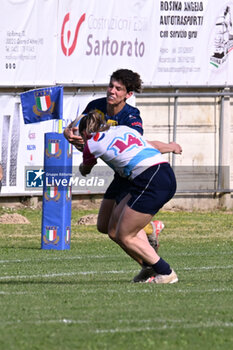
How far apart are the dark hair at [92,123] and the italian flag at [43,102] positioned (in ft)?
19.8

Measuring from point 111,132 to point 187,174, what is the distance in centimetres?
1467

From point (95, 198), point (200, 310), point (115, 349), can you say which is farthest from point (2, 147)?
point (115, 349)

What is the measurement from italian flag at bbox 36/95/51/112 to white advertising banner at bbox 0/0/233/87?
6.64m

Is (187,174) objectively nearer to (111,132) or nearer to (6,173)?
(6,173)

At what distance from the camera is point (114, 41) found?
75.4 ft

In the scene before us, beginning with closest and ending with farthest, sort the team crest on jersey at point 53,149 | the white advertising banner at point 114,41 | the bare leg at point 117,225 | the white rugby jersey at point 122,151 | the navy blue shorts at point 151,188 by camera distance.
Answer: the white rugby jersey at point 122,151
the navy blue shorts at point 151,188
the bare leg at point 117,225
the team crest on jersey at point 53,149
the white advertising banner at point 114,41

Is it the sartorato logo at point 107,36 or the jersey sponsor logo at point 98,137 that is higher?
the sartorato logo at point 107,36

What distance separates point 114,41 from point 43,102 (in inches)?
310

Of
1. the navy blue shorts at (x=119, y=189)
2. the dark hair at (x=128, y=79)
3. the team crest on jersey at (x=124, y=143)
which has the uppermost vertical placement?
the dark hair at (x=128, y=79)

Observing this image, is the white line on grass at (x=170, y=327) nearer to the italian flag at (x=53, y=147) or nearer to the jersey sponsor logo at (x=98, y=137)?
the jersey sponsor logo at (x=98, y=137)

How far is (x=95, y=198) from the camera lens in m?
23.2

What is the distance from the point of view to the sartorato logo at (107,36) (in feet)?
74.0

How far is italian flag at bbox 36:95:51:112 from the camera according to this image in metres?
15.4

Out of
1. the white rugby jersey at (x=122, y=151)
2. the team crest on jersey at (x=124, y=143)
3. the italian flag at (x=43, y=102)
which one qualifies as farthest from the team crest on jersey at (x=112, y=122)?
the italian flag at (x=43, y=102)
